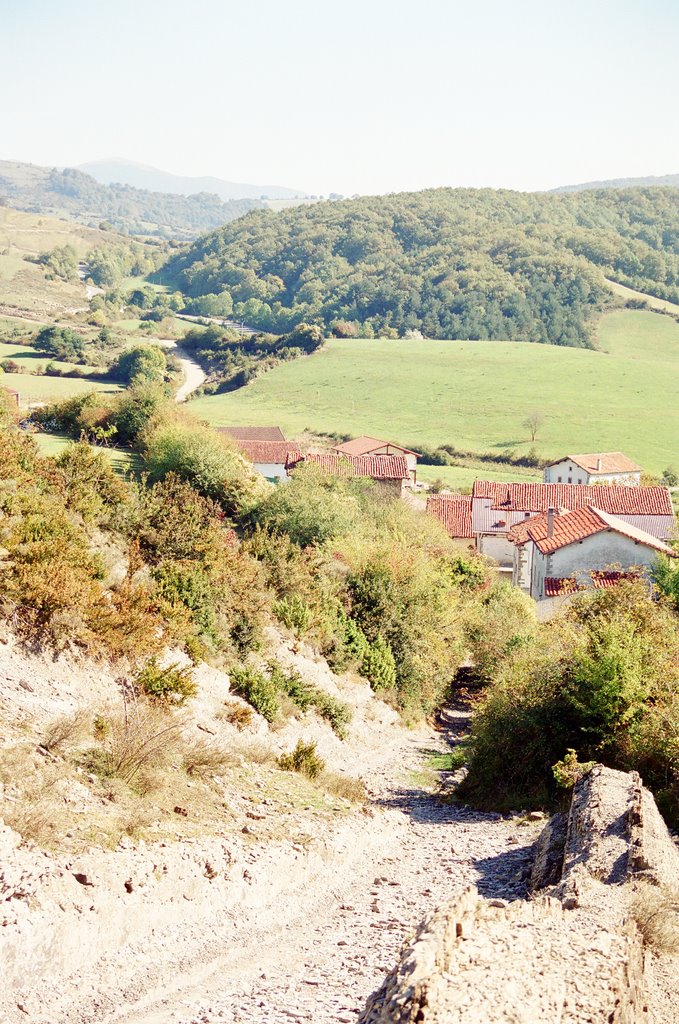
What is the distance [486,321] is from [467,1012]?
14769cm

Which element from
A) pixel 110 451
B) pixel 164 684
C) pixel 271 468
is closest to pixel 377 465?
pixel 271 468

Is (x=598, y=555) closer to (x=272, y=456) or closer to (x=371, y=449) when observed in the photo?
(x=272, y=456)

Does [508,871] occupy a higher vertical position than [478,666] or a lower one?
higher

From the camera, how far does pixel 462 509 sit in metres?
55.0

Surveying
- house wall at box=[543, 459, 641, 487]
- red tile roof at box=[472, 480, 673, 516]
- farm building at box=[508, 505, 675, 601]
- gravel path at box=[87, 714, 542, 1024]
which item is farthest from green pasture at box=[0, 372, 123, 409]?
gravel path at box=[87, 714, 542, 1024]

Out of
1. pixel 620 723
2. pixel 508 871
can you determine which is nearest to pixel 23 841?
pixel 508 871

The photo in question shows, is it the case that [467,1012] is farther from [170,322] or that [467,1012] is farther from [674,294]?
[674,294]

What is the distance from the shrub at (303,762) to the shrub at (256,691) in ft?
4.17

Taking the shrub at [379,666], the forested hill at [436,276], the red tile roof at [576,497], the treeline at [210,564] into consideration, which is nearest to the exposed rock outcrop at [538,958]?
the treeline at [210,564]

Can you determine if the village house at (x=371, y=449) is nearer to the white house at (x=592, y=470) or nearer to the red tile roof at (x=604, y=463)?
the white house at (x=592, y=470)

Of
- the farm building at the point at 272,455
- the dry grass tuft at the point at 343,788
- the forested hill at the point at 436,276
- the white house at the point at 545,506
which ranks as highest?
the forested hill at the point at 436,276

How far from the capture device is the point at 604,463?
78750 mm

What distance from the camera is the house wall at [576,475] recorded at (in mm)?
75938

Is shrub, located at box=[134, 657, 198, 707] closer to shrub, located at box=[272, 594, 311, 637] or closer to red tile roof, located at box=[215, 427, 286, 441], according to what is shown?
shrub, located at box=[272, 594, 311, 637]
